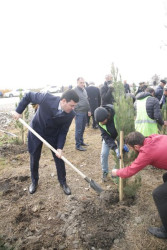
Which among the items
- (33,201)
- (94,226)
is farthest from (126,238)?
(33,201)

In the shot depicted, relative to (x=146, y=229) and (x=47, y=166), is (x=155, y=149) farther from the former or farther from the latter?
(x=47, y=166)

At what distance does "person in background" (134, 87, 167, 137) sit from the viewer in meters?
3.94

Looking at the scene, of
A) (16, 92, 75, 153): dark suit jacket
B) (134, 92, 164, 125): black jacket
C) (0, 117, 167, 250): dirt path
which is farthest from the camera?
(134, 92, 164, 125): black jacket

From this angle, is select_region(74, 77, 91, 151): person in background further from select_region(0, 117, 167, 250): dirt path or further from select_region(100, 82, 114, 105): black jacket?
select_region(0, 117, 167, 250): dirt path

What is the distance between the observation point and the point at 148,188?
3576 mm

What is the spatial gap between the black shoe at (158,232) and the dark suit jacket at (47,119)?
6.25 ft

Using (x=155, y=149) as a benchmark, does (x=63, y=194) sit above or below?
below

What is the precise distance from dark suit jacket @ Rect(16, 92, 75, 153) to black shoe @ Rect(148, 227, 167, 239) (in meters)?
1.91

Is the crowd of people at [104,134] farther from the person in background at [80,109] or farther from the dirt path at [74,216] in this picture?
the person in background at [80,109]

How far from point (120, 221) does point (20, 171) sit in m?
2.79

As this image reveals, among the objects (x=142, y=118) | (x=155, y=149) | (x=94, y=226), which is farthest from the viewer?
(x=142, y=118)

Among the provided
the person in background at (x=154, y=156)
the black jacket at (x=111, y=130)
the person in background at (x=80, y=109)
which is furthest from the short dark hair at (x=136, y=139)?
the person in background at (x=80, y=109)

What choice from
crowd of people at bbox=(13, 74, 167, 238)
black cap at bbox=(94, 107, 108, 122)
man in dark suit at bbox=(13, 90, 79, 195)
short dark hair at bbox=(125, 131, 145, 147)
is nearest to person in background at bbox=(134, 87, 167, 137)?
crowd of people at bbox=(13, 74, 167, 238)

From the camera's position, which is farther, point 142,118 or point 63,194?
→ point 142,118
